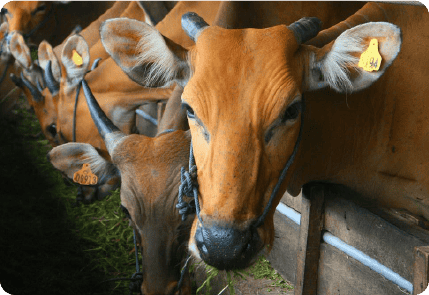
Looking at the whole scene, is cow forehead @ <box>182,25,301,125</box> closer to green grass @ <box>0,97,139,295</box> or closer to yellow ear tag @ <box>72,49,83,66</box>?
green grass @ <box>0,97,139,295</box>

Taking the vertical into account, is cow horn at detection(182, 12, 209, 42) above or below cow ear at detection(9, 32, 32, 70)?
above

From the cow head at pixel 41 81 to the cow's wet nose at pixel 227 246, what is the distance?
10.2 feet

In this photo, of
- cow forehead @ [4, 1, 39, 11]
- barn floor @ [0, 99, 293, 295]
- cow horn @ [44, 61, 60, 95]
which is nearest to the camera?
barn floor @ [0, 99, 293, 295]

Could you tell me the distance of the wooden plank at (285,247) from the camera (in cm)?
314

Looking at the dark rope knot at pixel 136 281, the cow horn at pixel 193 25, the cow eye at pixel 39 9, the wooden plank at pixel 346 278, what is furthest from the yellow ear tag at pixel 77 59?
the wooden plank at pixel 346 278

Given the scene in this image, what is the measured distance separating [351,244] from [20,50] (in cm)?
373

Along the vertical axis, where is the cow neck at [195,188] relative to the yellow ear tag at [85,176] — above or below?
above

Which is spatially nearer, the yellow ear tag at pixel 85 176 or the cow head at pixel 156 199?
the cow head at pixel 156 199

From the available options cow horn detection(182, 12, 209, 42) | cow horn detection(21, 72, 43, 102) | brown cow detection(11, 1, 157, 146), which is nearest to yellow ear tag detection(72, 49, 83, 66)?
brown cow detection(11, 1, 157, 146)

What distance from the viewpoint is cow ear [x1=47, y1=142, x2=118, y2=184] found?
3.02 m

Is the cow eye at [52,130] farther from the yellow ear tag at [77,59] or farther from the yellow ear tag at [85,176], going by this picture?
the yellow ear tag at [85,176]

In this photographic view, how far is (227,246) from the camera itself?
1.86 meters

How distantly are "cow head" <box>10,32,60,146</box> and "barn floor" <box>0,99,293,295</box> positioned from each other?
0.41 meters

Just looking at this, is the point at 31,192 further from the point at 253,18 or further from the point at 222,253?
the point at 222,253
